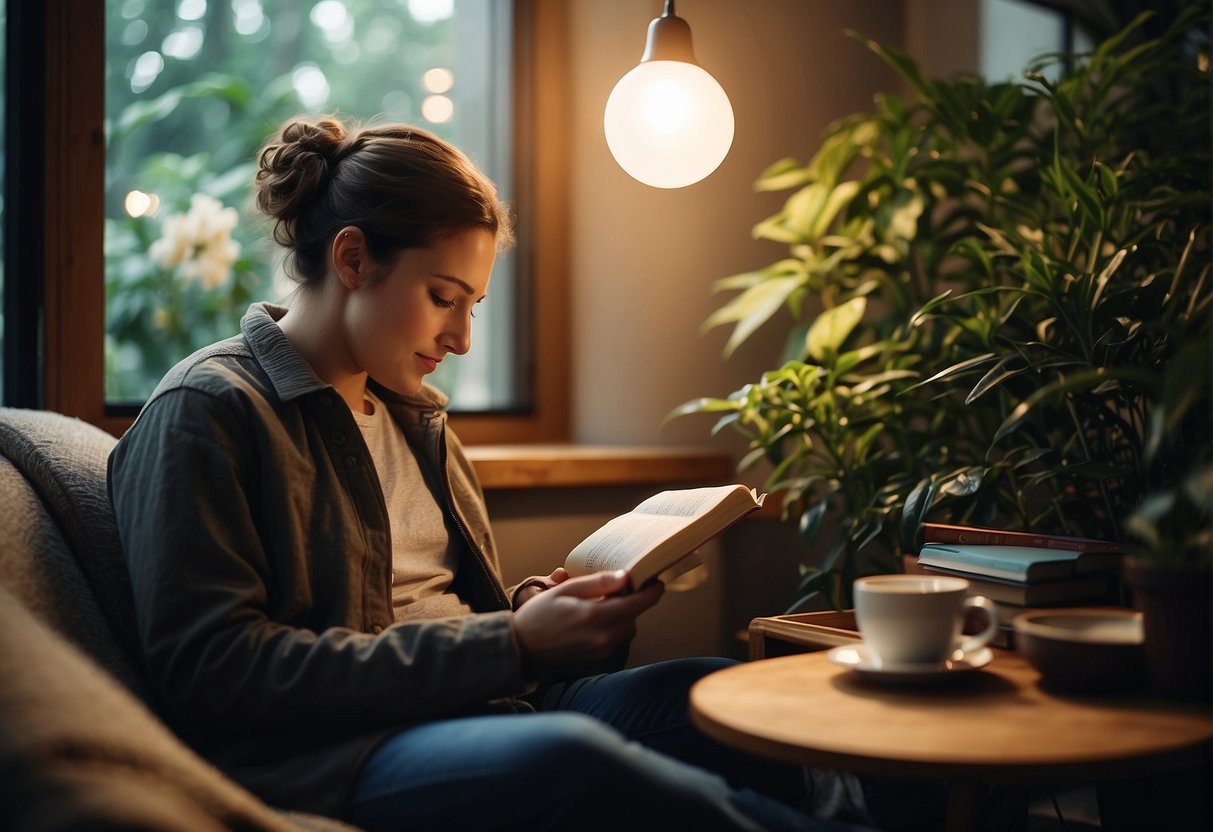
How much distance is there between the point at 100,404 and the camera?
1.74 m

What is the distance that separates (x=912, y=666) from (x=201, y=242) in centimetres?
148

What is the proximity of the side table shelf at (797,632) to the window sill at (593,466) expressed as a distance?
24.0 inches

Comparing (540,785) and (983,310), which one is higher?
(983,310)

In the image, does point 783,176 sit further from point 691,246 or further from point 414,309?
point 414,309

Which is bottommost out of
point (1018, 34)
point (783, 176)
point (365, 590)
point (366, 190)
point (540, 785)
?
point (540, 785)

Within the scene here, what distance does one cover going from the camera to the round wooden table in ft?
2.77

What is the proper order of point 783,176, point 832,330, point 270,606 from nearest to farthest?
point 270,606 < point 832,330 < point 783,176

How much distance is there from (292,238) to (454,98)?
0.97 meters

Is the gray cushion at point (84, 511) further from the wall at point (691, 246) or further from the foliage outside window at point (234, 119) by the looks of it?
the wall at point (691, 246)

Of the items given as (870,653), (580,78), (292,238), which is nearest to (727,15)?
(580,78)

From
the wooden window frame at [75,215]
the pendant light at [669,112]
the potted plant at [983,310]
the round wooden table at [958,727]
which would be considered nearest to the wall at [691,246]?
the potted plant at [983,310]

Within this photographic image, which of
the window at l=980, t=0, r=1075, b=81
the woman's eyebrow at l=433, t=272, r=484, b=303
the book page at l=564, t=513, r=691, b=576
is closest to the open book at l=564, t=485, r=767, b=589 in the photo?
the book page at l=564, t=513, r=691, b=576

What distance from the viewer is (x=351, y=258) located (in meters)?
1.34

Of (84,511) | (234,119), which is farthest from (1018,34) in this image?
(84,511)
